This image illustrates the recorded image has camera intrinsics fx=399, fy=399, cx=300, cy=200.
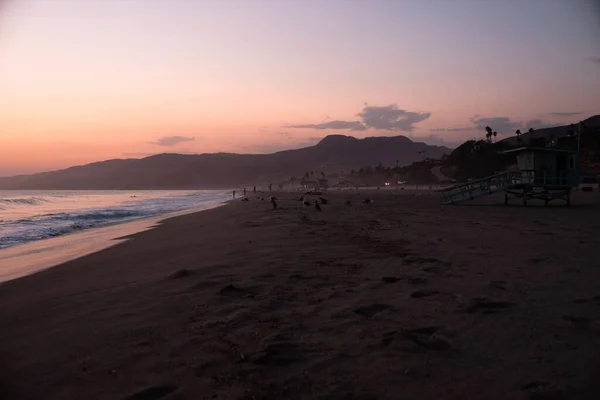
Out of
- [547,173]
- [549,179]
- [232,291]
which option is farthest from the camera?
[547,173]

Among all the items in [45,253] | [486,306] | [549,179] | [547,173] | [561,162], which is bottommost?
[45,253]

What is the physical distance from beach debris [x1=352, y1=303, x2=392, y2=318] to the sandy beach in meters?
0.03

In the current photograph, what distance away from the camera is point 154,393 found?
317cm

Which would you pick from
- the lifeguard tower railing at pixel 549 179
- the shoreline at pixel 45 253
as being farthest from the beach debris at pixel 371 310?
the lifeguard tower railing at pixel 549 179

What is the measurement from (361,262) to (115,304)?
4479 mm

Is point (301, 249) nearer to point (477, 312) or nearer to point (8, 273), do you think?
point (477, 312)

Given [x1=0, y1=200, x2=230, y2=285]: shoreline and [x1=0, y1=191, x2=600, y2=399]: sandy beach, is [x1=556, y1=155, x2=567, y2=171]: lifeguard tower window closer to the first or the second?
[x1=0, y1=191, x2=600, y2=399]: sandy beach

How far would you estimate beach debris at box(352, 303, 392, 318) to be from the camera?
4.87 meters

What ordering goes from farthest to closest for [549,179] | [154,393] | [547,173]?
[547,173]
[549,179]
[154,393]

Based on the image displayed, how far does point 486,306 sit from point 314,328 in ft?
7.42

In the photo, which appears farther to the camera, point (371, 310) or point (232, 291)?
point (232, 291)

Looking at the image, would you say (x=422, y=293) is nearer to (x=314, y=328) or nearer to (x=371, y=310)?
(x=371, y=310)

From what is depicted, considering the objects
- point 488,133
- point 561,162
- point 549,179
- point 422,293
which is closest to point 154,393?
point 422,293

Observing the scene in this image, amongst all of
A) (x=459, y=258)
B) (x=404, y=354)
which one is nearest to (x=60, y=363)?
(x=404, y=354)
